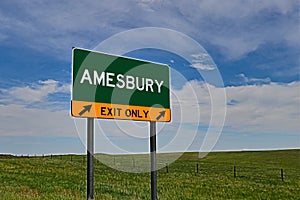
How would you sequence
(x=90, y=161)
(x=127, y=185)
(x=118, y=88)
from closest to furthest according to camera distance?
(x=90, y=161), (x=118, y=88), (x=127, y=185)

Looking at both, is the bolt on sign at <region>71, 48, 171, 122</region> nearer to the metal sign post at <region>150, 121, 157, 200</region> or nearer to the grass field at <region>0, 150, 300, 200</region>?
the metal sign post at <region>150, 121, 157, 200</region>

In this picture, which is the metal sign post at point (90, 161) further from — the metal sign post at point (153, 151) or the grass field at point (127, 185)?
the grass field at point (127, 185)

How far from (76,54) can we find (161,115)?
2.51 meters

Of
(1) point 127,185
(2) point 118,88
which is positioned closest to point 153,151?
(2) point 118,88

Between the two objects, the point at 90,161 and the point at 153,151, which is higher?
the point at 153,151

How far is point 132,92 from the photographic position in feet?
26.3

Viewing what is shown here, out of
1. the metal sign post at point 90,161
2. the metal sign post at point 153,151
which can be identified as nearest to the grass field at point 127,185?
the metal sign post at point 153,151

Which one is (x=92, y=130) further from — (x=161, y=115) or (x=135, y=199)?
(x=135, y=199)

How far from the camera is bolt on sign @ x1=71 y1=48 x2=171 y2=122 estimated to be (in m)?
7.07

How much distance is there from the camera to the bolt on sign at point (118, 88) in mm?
7066

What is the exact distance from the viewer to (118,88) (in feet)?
25.5

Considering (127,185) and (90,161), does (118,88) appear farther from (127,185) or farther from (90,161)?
(127,185)

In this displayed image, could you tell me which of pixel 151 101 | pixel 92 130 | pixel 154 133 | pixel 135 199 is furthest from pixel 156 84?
pixel 135 199

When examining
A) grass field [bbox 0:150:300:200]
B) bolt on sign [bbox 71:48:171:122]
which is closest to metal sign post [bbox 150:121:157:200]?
bolt on sign [bbox 71:48:171:122]
